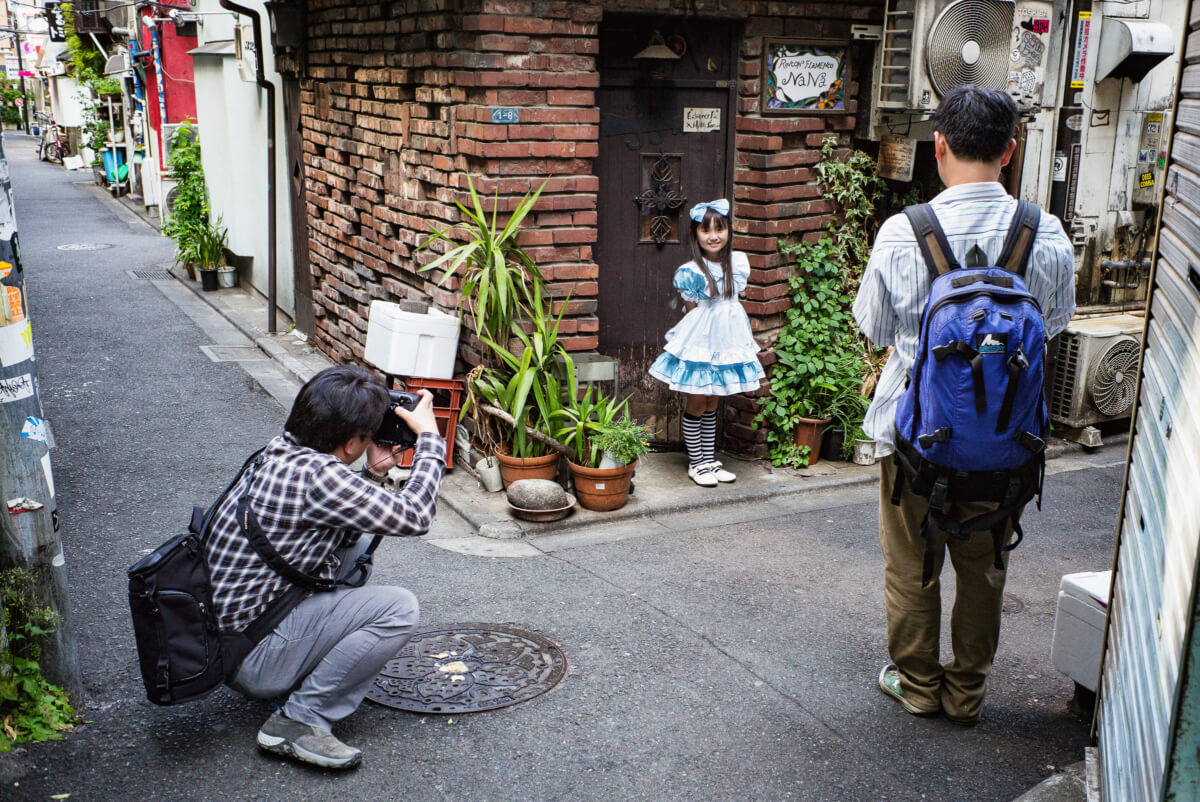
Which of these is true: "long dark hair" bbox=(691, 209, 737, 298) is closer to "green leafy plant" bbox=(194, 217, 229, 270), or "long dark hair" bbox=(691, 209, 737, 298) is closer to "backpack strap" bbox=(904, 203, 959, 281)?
"backpack strap" bbox=(904, 203, 959, 281)

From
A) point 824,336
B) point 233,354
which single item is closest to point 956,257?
point 824,336

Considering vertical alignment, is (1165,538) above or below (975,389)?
below

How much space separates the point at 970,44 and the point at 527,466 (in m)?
3.50

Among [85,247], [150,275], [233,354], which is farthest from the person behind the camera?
[85,247]

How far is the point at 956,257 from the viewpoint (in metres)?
3.47

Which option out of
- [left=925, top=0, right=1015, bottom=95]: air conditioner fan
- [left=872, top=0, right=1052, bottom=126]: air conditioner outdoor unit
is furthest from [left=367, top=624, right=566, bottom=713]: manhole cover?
[left=925, top=0, right=1015, bottom=95]: air conditioner fan

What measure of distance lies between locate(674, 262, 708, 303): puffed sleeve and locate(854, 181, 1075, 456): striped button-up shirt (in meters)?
2.70

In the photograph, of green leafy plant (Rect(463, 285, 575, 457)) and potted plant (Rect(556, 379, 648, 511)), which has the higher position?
green leafy plant (Rect(463, 285, 575, 457))

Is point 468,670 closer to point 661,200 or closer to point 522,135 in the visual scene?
point 522,135

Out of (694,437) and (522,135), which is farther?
(694,437)

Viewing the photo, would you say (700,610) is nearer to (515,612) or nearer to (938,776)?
(515,612)

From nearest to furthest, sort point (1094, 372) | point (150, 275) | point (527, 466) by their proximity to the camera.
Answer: point (527, 466) < point (1094, 372) < point (150, 275)

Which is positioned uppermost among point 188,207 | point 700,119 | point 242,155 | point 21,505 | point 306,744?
point 700,119

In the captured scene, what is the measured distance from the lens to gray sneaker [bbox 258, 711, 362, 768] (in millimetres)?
3543
